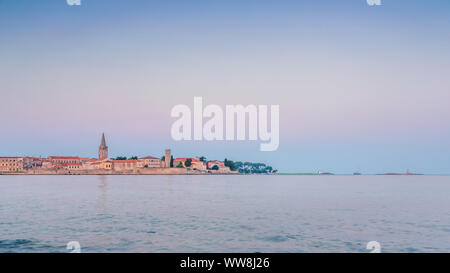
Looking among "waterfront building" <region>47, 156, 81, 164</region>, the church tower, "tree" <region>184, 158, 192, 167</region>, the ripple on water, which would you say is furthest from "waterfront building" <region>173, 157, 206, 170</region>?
the ripple on water

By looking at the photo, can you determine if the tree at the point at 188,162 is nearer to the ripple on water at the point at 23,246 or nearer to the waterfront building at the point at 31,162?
the waterfront building at the point at 31,162

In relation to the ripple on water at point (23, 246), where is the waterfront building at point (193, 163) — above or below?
below

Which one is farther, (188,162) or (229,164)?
(229,164)

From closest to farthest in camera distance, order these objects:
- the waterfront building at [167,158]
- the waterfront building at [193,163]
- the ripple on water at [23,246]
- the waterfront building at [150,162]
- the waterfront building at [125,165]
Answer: the ripple on water at [23,246]
the waterfront building at [125,165]
the waterfront building at [167,158]
the waterfront building at [150,162]
the waterfront building at [193,163]

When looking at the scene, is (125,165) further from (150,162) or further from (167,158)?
(167,158)

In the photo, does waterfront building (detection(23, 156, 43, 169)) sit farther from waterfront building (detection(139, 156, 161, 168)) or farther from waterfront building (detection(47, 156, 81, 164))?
waterfront building (detection(139, 156, 161, 168))

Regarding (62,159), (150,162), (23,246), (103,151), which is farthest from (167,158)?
(23,246)

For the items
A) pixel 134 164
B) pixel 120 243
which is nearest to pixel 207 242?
pixel 120 243

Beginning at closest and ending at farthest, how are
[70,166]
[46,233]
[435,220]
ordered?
[46,233]
[435,220]
[70,166]

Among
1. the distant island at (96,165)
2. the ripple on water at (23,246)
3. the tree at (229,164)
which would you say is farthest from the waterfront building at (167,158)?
the ripple on water at (23,246)

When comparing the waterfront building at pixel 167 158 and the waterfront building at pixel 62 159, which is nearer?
the waterfront building at pixel 62 159
